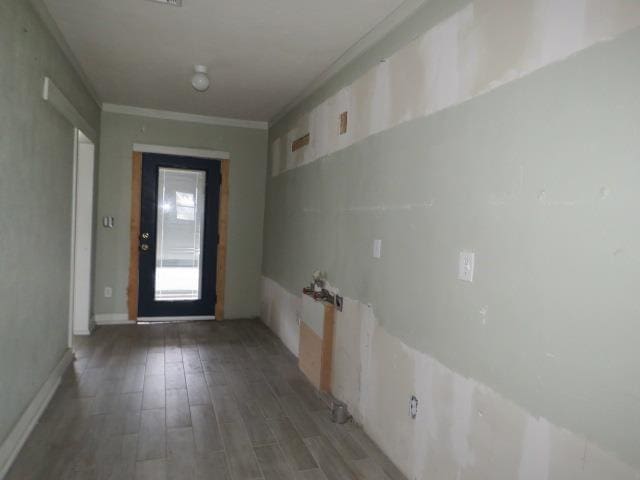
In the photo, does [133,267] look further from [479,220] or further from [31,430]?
[479,220]

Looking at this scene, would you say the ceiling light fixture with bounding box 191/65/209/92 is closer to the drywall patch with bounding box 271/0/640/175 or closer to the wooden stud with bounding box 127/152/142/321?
the drywall patch with bounding box 271/0/640/175

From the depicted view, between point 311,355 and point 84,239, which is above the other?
point 84,239

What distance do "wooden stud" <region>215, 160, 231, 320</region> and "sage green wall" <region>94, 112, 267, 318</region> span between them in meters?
0.06

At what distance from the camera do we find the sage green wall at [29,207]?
2057mm

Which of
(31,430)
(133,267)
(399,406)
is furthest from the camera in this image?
(133,267)

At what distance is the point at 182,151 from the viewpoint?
199 inches

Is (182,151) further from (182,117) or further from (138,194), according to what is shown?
(138,194)

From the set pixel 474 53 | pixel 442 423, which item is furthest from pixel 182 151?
pixel 442 423

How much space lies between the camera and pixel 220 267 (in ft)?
17.5

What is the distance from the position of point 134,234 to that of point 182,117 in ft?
5.01

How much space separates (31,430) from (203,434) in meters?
1.00

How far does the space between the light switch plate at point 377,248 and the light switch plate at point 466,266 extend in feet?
2.37

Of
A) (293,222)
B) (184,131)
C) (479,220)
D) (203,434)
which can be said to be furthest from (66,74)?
(479,220)

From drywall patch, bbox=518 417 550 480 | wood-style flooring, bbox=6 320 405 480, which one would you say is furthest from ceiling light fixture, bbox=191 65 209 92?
drywall patch, bbox=518 417 550 480
